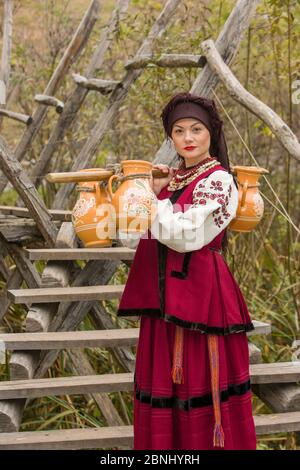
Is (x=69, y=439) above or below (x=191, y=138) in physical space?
below

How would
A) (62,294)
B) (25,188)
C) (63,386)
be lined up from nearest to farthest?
(63,386) < (62,294) < (25,188)

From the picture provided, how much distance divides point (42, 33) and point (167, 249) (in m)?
6.03

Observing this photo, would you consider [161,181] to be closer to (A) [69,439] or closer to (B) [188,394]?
(B) [188,394]

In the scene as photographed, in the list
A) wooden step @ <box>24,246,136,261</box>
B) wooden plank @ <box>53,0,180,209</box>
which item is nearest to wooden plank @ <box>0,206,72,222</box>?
wooden plank @ <box>53,0,180,209</box>

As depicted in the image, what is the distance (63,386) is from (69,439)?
221 mm

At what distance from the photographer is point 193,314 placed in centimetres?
255

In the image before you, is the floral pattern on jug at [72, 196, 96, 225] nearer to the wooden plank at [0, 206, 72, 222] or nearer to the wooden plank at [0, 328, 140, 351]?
the wooden plank at [0, 328, 140, 351]

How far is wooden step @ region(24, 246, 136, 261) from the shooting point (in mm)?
3812

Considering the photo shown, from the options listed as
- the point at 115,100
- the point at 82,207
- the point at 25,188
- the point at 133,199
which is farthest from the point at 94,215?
the point at 115,100

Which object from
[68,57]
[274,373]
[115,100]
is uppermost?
[68,57]

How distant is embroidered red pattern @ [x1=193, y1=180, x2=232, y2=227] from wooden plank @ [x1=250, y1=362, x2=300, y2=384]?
937mm

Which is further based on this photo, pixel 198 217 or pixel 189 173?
pixel 189 173
